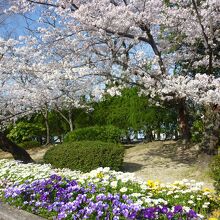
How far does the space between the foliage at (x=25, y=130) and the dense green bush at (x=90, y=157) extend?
1014 centimetres

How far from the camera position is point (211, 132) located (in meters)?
9.80

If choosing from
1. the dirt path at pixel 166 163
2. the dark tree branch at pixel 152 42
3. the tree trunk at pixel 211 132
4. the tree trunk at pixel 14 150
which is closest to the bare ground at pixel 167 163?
the dirt path at pixel 166 163

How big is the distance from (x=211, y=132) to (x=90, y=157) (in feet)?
11.1

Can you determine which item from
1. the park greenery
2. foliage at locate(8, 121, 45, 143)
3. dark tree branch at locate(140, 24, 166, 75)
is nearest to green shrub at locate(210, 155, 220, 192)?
the park greenery

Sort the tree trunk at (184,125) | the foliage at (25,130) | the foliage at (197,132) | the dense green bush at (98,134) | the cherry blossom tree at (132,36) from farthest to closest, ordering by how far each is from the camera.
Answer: the foliage at (25,130)
the dense green bush at (98,134)
the tree trunk at (184,125)
the foliage at (197,132)
the cherry blossom tree at (132,36)

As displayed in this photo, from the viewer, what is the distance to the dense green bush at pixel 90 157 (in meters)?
9.02

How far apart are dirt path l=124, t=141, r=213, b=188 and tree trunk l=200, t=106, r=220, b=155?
0.30m

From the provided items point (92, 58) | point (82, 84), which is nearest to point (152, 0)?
point (92, 58)

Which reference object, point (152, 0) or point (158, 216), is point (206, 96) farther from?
point (158, 216)

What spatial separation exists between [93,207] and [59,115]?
15.2m

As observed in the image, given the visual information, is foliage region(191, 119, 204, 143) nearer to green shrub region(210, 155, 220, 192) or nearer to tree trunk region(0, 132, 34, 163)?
tree trunk region(0, 132, 34, 163)

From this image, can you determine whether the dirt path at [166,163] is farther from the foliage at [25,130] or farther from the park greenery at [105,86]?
the foliage at [25,130]

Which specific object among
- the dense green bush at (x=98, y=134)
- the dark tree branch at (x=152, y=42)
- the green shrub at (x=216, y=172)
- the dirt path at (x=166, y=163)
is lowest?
the dirt path at (x=166, y=163)

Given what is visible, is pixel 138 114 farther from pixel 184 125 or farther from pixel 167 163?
pixel 167 163
